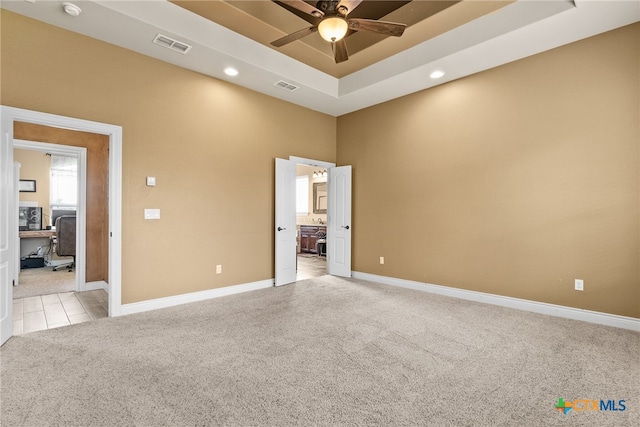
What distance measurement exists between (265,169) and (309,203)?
488 centimetres

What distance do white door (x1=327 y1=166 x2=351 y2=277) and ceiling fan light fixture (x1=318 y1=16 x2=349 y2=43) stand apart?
298 centimetres

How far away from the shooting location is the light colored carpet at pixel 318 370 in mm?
1812

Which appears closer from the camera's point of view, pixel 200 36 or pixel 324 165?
pixel 200 36

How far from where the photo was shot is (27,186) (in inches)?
275

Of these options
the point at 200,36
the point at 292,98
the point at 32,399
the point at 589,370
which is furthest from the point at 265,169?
the point at 589,370

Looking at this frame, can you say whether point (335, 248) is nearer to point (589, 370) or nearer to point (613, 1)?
point (589, 370)

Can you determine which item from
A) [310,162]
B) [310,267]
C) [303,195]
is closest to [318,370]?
[310,162]

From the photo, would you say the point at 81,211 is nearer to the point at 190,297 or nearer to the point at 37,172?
the point at 190,297

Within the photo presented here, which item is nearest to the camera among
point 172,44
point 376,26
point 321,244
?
point 376,26

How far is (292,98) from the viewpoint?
520cm

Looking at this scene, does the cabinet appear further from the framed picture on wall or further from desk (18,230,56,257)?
the framed picture on wall

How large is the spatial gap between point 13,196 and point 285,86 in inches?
141

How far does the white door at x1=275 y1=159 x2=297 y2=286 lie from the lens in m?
5.06

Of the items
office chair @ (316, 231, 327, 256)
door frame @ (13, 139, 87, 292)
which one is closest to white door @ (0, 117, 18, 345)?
door frame @ (13, 139, 87, 292)
